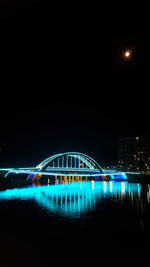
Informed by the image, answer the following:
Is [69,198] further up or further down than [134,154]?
further down

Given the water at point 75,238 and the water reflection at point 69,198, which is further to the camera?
the water reflection at point 69,198

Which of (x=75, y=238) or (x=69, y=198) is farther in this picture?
(x=69, y=198)

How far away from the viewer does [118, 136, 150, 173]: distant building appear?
83.5 m

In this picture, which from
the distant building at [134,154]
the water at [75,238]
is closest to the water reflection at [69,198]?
the water at [75,238]

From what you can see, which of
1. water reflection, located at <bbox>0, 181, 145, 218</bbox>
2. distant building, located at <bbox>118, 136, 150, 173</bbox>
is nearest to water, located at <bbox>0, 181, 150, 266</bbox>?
water reflection, located at <bbox>0, 181, 145, 218</bbox>

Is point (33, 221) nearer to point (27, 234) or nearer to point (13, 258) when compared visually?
point (27, 234)

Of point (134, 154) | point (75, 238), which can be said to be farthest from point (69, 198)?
point (134, 154)

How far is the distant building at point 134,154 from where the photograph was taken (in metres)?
83.5

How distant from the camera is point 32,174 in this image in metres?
75.4

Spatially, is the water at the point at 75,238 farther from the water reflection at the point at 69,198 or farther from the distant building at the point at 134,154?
the distant building at the point at 134,154

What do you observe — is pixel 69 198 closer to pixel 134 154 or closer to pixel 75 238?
pixel 75 238

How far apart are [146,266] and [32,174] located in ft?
226

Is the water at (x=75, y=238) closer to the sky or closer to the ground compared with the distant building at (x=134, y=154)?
closer to the ground

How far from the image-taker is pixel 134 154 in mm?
94312
